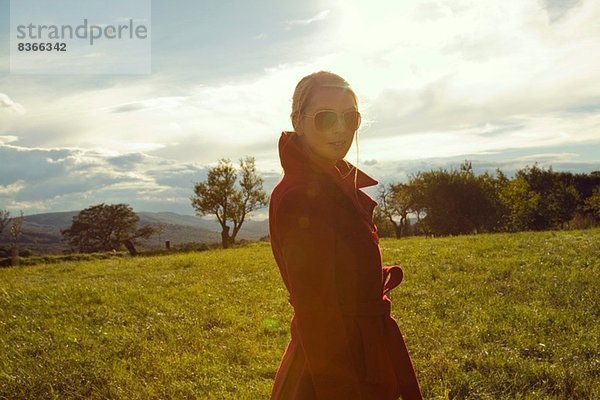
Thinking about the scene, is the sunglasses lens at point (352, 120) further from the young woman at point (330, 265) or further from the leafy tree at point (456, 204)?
the leafy tree at point (456, 204)

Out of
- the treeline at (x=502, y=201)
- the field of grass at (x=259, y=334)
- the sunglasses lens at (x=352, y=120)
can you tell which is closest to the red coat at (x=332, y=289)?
the sunglasses lens at (x=352, y=120)

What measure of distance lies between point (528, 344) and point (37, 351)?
9.34 meters

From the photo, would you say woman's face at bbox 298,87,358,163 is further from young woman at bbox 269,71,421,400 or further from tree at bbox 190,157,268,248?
tree at bbox 190,157,268,248

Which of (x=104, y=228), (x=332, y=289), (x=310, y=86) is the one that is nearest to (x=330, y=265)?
(x=332, y=289)

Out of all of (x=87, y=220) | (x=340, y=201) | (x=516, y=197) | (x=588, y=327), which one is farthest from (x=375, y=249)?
(x=87, y=220)

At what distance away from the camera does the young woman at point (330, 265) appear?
2402mm

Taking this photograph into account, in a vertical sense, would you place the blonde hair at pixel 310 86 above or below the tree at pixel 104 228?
above

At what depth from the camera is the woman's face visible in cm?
287

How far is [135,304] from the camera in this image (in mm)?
13641

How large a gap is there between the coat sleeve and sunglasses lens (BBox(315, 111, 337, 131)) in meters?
0.64

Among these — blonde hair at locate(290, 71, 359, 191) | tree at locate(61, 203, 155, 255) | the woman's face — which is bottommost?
tree at locate(61, 203, 155, 255)

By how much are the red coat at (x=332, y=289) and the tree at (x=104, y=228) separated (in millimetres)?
106755

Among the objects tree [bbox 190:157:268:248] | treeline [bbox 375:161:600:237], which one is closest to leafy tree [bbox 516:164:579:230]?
treeline [bbox 375:161:600:237]

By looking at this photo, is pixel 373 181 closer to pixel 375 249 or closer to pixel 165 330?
pixel 375 249
